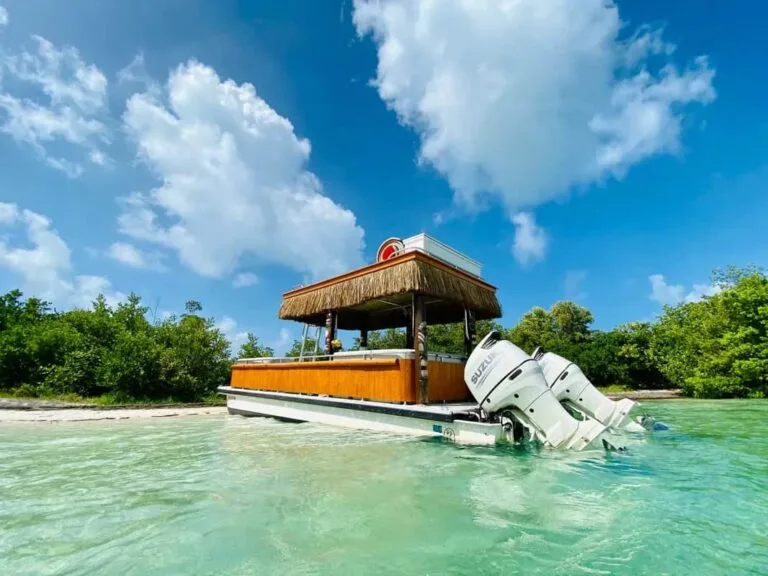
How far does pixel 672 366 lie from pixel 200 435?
2452cm

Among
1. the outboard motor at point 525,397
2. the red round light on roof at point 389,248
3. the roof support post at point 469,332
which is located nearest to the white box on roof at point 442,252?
the red round light on roof at point 389,248

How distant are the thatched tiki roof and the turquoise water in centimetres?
319

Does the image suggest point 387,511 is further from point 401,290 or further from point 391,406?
point 401,290

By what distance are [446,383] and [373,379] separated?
1530 mm

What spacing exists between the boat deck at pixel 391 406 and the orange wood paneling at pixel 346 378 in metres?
0.17

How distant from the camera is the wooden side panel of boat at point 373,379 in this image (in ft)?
24.1

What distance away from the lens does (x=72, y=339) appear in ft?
56.5

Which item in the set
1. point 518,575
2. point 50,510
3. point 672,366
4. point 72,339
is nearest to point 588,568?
point 518,575

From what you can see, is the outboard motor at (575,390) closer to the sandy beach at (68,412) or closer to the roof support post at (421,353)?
the roof support post at (421,353)

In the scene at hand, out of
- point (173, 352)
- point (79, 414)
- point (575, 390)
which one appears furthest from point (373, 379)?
point (173, 352)

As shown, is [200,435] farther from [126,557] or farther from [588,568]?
[588,568]

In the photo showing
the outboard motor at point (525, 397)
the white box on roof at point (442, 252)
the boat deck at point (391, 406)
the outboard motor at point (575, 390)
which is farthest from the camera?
the white box on roof at point (442, 252)

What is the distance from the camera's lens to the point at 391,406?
23.4 ft

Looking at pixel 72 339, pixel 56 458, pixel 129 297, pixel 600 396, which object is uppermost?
pixel 129 297
